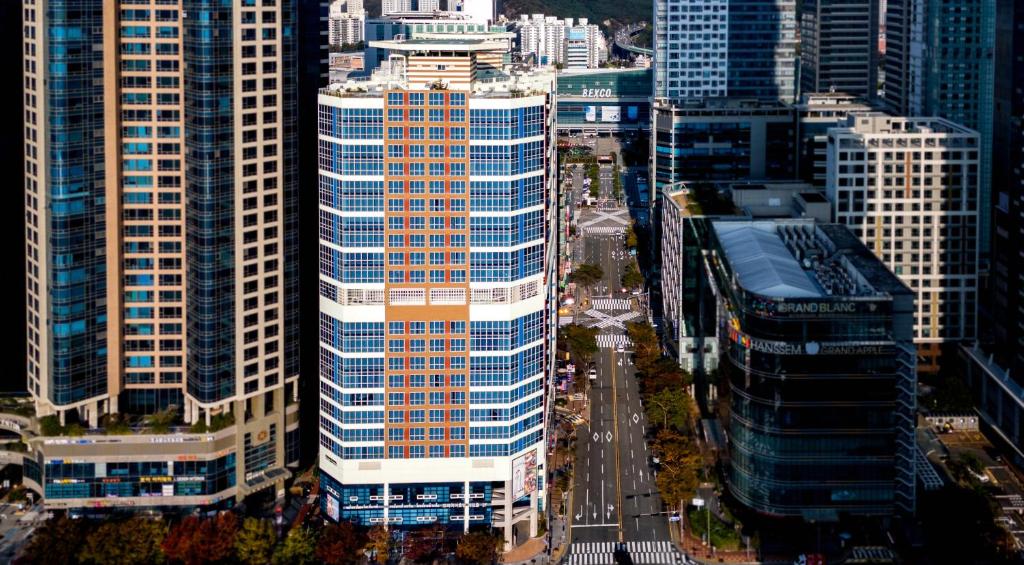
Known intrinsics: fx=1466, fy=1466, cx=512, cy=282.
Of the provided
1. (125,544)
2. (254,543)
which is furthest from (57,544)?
(254,543)

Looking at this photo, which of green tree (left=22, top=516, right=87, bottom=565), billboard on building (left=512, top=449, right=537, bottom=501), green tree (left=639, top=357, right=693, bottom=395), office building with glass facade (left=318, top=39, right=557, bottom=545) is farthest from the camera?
green tree (left=639, top=357, right=693, bottom=395)

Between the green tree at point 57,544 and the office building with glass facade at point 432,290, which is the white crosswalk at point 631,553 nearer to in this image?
the office building with glass facade at point 432,290

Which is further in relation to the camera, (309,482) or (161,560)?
(309,482)

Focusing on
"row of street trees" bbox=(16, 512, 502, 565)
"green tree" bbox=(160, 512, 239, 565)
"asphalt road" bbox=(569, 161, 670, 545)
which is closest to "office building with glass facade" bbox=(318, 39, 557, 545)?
"row of street trees" bbox=(16, 512, 502, 565)


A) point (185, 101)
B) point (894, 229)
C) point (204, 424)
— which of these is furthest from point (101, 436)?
point (894, 229)

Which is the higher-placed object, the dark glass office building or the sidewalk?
the dark glass office building

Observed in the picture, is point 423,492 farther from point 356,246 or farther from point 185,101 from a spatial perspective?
point 185,101

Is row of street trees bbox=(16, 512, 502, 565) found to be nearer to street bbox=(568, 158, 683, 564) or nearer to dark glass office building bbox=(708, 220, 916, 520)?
street bbox=(568, 158, 683, 564)
